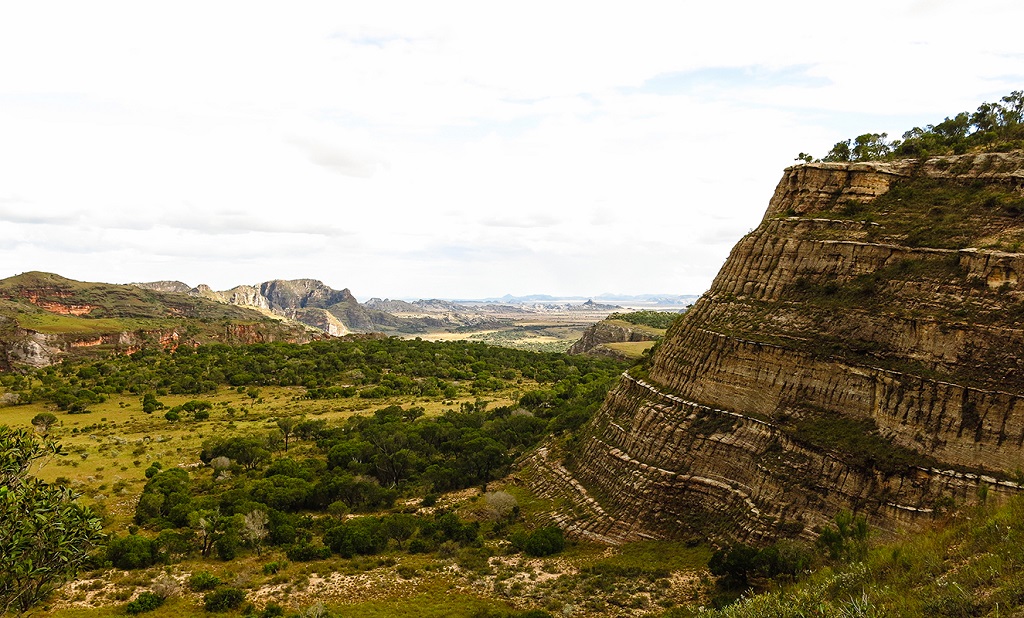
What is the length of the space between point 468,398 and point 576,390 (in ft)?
58.5

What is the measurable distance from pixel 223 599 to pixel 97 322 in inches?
4881

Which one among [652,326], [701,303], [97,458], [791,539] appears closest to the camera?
[791,539]

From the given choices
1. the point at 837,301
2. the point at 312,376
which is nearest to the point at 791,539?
the point at 837,301

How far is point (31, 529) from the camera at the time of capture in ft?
50.1

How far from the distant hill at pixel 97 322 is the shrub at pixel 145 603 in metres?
96.0

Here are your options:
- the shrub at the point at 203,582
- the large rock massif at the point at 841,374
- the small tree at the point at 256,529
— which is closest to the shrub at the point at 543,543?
the large rock massif at the point at 841,374

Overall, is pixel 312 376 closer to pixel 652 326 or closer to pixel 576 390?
pixel 576 390

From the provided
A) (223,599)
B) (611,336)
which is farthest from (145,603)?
(611,336)

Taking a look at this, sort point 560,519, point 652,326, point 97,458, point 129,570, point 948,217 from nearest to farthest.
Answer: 1. point 948,217
2. point 129,570
3. point 560,519
4. point 97,458
5. point 652,326

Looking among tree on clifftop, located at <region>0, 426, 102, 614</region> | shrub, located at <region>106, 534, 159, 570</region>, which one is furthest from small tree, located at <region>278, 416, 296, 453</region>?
tree on clifftop, located at <region>0, 426, 102, 614</region>

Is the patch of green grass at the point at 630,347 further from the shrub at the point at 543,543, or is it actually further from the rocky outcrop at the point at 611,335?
the shrub at the point at 543,543

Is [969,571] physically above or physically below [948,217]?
below

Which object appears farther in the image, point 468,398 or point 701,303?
point 468,398

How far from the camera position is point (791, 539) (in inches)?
998
